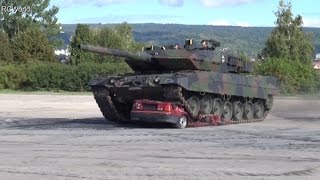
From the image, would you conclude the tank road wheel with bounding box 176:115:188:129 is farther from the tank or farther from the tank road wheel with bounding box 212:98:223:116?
the tank road wheel with bounding box 212:98:223:116

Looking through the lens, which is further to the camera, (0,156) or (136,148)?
(136,148)

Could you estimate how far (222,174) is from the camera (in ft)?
36.0

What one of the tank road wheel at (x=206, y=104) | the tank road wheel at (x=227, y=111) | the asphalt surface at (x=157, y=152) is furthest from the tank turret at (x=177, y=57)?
the asphalt surface at (x=157, y=152)

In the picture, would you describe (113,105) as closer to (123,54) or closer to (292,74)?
(123,54)

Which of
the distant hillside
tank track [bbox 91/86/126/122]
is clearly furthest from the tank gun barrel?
the distant hillside

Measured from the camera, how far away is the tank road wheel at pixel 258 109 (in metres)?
25.4

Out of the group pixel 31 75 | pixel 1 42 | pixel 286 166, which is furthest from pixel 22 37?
pixel 286 166

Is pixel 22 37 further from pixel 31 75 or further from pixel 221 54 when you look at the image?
pixel 221 54

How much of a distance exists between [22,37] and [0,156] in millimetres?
59125

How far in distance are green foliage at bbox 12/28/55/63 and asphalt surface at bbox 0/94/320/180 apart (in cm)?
4799

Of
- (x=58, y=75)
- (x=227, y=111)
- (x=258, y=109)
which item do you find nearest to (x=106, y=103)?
(x=227, y=111)

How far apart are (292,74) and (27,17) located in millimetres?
45595

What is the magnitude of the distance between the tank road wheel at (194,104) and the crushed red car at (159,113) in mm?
338

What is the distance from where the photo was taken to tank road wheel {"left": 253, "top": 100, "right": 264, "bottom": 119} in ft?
83.4
